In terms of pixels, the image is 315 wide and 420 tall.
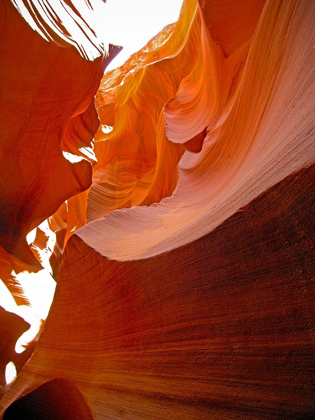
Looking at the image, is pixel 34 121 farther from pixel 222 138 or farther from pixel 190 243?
pixel 190 243

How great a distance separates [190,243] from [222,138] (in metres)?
0.85

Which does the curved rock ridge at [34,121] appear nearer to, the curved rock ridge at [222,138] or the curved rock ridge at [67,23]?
the curved rock ridge at [67,23]

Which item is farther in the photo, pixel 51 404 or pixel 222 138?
pixel 222 138

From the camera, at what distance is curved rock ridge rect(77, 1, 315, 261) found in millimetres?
711

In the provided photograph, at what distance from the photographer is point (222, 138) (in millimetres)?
1410

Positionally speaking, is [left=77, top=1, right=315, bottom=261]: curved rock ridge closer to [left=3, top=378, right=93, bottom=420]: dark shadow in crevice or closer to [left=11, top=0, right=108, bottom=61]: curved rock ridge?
[left=3, top=378, right=93, bottom=420]: dark shadow in crevice

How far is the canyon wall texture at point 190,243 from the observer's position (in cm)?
54

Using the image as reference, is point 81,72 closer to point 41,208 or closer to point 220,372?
point 41,208

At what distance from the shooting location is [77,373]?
A: 103cm

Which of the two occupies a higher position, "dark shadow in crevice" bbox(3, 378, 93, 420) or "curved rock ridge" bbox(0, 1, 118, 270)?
"curved rock ridge" bbox(0, 1, 118, 270)

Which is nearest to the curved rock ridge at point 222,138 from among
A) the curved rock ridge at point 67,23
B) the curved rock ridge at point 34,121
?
the curved rock ridge at point 34,121

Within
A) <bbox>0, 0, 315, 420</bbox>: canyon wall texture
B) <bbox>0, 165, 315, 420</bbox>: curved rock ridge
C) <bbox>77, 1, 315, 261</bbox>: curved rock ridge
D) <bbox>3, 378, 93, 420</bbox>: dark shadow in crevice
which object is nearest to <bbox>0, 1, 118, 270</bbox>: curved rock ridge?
<bbox>0, 0, 315, 420</bbox>: canyon wall texture

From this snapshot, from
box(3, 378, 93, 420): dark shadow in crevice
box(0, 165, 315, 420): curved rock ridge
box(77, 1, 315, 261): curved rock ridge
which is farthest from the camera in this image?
box(3, 378, 93, 420): dark shadow in crevice

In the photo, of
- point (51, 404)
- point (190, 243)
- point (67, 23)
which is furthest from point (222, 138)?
point (51, 404)
